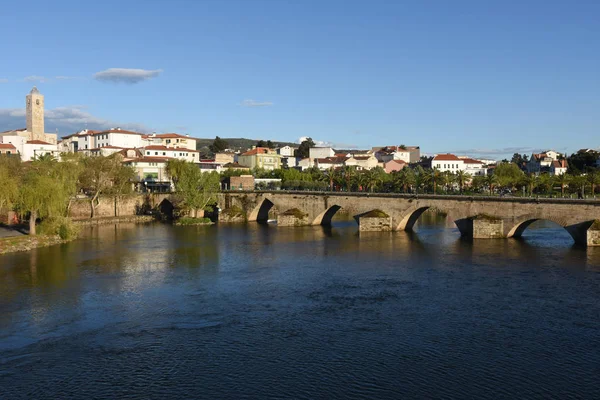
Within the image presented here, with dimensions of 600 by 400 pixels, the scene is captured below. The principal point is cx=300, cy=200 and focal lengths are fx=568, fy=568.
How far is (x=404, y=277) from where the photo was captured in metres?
42.4

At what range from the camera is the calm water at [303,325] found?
22984mm

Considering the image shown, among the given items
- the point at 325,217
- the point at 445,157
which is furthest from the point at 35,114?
the point at 445,157

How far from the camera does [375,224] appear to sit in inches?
2808

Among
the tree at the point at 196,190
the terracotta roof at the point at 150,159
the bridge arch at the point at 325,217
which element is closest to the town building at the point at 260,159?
the terracotta roof at the point at 150,159

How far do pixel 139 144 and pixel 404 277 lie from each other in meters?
120

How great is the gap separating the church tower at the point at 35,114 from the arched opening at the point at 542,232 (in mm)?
129474

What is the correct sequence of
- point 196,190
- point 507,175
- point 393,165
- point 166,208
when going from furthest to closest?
point 393,165, point 507,175, point 166,208, point 196,190

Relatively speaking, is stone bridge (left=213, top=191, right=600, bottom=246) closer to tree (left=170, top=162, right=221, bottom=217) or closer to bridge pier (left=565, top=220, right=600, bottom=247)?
bridge pier (left=565, top=220, right=600, bottom=247)

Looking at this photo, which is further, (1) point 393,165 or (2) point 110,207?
(1) point 393,165

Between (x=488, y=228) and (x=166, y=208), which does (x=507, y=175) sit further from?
(x=166, y=208)

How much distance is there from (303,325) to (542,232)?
158 feet

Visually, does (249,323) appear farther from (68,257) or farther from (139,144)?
(139,144)

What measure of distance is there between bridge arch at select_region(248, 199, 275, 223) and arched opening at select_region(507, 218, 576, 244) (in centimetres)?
3990

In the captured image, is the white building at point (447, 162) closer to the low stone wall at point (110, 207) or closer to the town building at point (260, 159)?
the town building at point (260, 159)
